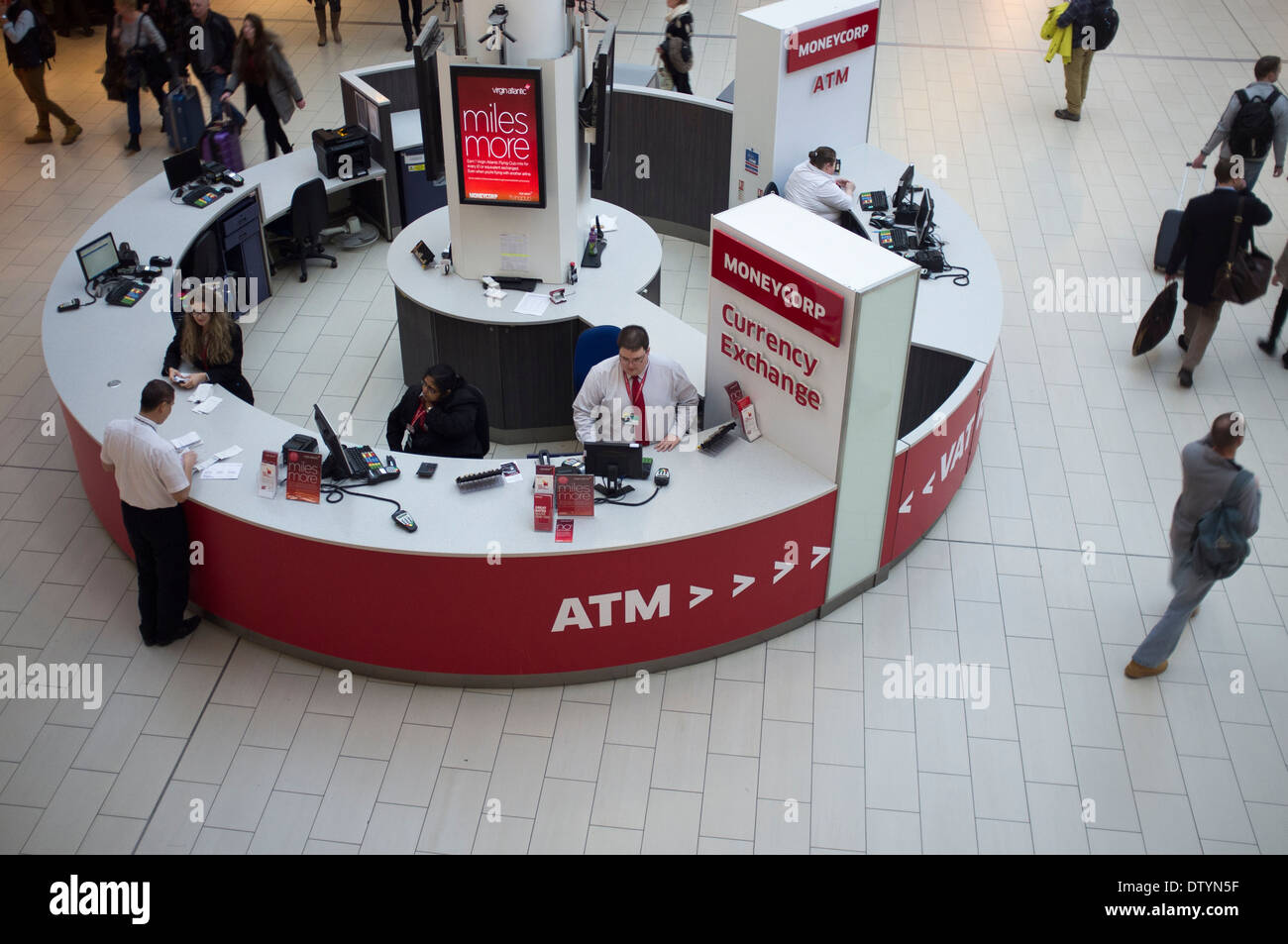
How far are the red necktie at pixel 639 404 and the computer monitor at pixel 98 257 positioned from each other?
381 centimetres

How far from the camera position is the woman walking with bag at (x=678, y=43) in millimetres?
10570

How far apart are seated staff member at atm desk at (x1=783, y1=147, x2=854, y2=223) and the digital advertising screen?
2078mm

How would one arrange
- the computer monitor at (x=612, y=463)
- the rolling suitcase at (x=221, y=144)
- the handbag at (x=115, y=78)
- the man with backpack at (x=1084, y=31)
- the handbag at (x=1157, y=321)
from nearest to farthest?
the computer monitor at (x=612, y=463), the handbag at (x=1157, y=321), the rolling suitcase at (x=221, y=144), the handbag at (x=115, y=78), the man with backpack at (x=1084, y=31)

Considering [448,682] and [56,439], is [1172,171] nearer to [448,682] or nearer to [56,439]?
[448,682]

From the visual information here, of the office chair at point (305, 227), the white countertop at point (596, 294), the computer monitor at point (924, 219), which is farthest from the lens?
the office chair at point (305, 227)

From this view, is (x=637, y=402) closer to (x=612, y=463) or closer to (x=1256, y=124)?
(x=612, y=463)

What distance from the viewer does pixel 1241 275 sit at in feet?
26.0

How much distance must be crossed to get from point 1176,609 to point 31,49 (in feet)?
35.4

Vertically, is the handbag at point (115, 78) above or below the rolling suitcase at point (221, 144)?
above

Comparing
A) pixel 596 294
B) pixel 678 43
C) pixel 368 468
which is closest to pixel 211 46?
pixel 678 43

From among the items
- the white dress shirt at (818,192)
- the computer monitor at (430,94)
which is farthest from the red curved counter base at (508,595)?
the white dress shirt at (818,192)

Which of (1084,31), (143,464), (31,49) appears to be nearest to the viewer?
Result: (143,464)

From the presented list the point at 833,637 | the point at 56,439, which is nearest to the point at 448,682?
the point at 833,637

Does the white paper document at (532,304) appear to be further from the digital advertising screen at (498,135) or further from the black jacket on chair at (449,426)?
the black jacket on chair at (449,426)
